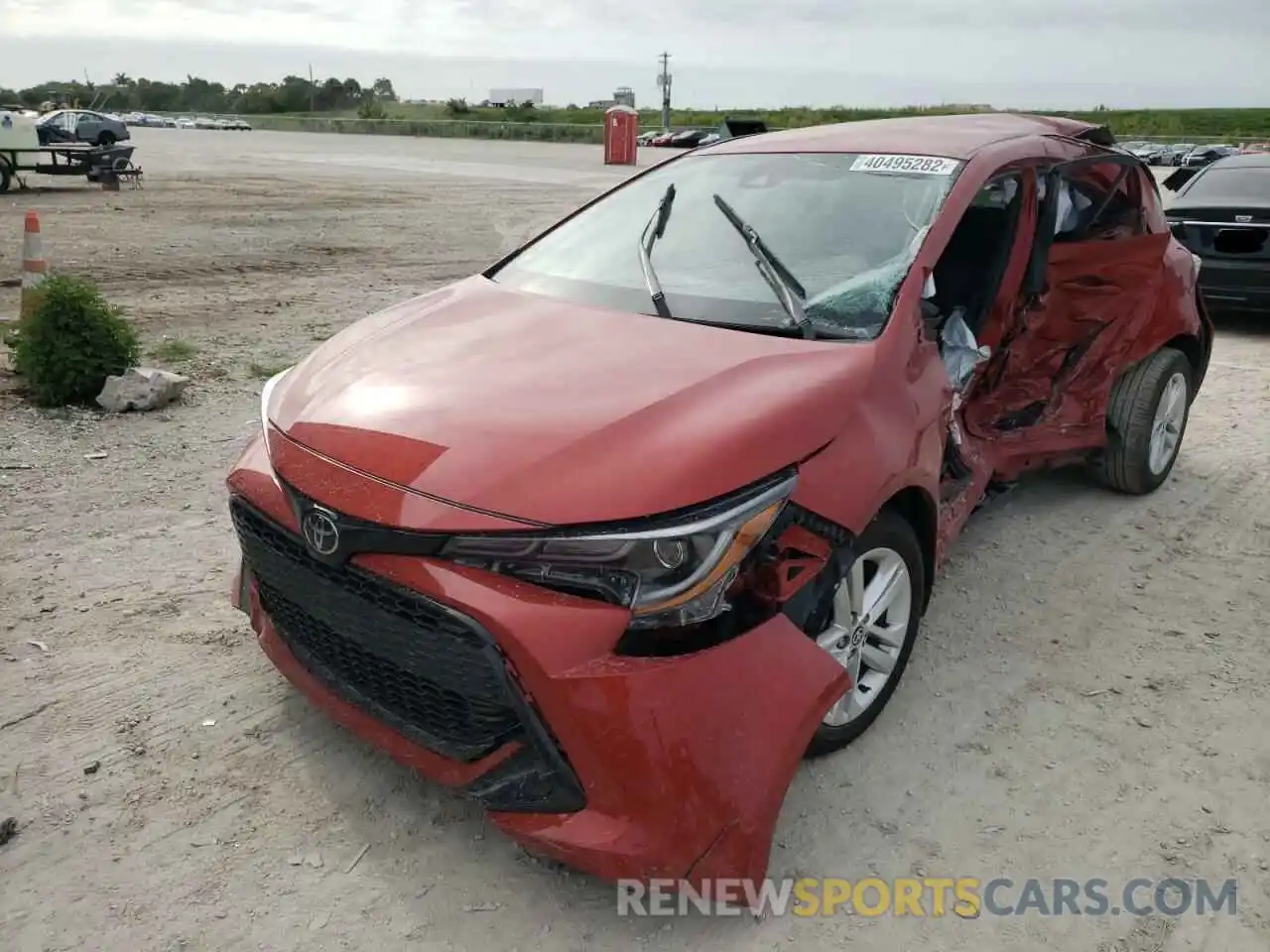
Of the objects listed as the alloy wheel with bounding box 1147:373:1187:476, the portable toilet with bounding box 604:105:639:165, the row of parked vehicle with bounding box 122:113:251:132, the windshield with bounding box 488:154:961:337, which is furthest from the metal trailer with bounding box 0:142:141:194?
the row of parked vehicle with bounding box 122:113:251:132

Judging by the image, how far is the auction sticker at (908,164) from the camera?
130 inches

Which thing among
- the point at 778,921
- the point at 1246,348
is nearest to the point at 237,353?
the point at 778,921

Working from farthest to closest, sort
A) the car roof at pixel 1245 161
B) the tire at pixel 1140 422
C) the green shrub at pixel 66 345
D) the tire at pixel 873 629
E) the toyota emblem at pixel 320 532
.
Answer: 1. the car roof at pixel 1245 161
2. the green shrub at pixel 66 345
3. the tire at pixel 1140 422
4. the tire at pixel 873 629
5. the toyota emblem at pixel 320 532

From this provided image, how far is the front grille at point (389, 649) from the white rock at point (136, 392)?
347cm

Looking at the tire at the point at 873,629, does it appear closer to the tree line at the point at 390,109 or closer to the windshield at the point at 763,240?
→ the windshield at the point at 763,240

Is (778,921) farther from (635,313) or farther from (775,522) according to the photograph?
(635,313)

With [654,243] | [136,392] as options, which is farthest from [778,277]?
[136,392]

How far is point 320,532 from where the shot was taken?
2.27 metres

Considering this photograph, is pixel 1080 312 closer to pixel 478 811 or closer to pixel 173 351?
pixel 478 811

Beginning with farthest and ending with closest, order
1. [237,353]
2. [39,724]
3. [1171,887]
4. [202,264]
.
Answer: [202,264] → [237,353] → [39,724] → [1171,887]

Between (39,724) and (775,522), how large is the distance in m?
2.25

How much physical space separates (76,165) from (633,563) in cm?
2164

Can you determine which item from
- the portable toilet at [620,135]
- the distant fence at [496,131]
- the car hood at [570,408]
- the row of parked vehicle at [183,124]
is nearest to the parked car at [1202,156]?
the distant fence at [496,131]

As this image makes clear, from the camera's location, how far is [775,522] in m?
2.24
